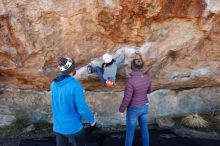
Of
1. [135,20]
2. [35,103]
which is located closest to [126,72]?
[135,20]

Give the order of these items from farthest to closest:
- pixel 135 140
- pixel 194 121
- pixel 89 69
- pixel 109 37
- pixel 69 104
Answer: pixel 194 121
pixel 135 140
pixel 109 37
pixel 89 69
pixel 69 104

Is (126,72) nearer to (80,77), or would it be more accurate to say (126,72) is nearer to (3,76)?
(80,77)

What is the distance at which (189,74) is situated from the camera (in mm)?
6094

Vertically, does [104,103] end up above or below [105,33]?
below

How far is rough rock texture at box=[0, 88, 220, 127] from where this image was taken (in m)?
6.29

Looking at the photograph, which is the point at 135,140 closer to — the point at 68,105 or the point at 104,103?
the point at 104,103

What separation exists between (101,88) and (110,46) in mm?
961

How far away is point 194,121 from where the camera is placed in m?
6.27

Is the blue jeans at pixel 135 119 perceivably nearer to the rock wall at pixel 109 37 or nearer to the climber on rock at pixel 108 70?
the climber on rock at pixel 108 70

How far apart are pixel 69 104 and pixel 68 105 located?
19 mm

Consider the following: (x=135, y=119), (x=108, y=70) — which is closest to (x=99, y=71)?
(x=108, y=70)

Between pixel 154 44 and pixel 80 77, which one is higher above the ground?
pixel 154 44

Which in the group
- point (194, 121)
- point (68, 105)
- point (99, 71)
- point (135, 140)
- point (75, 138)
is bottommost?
point (135, 140)

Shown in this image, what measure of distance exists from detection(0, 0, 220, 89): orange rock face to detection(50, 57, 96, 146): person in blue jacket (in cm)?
118
